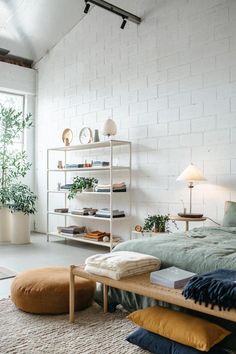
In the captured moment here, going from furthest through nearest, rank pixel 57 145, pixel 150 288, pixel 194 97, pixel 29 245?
pixel 57 145
pixel 29 245
pixel 194 97
pixel 150 288

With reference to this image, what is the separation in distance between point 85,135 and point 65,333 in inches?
161

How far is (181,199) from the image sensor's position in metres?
5.03

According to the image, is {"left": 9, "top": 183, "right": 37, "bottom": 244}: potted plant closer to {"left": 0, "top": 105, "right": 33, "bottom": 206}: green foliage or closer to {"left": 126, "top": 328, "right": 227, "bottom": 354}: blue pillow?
{"left": 0, "top": 105, "right": 33, "bottom": 206}: green foliage

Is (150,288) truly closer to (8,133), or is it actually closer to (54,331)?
(54,331)

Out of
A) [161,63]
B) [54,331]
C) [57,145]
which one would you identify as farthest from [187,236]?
[57,145]

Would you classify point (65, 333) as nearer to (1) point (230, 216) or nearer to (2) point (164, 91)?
(1) point (230, 216)

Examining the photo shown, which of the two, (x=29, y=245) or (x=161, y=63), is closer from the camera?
(x=161, y=63)

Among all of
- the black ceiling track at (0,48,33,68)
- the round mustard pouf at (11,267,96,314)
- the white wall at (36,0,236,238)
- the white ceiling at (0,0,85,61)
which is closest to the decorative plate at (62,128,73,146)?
the white wall at (36,0,236,238)

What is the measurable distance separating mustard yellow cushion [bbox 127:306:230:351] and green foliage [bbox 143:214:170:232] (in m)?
2.51

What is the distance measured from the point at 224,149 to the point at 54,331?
9.83ft

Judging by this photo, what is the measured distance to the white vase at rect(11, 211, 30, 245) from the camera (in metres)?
6.25

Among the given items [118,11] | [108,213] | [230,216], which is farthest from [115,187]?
[118,11]

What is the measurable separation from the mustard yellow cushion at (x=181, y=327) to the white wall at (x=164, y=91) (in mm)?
2525

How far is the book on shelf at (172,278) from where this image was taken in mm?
2199
